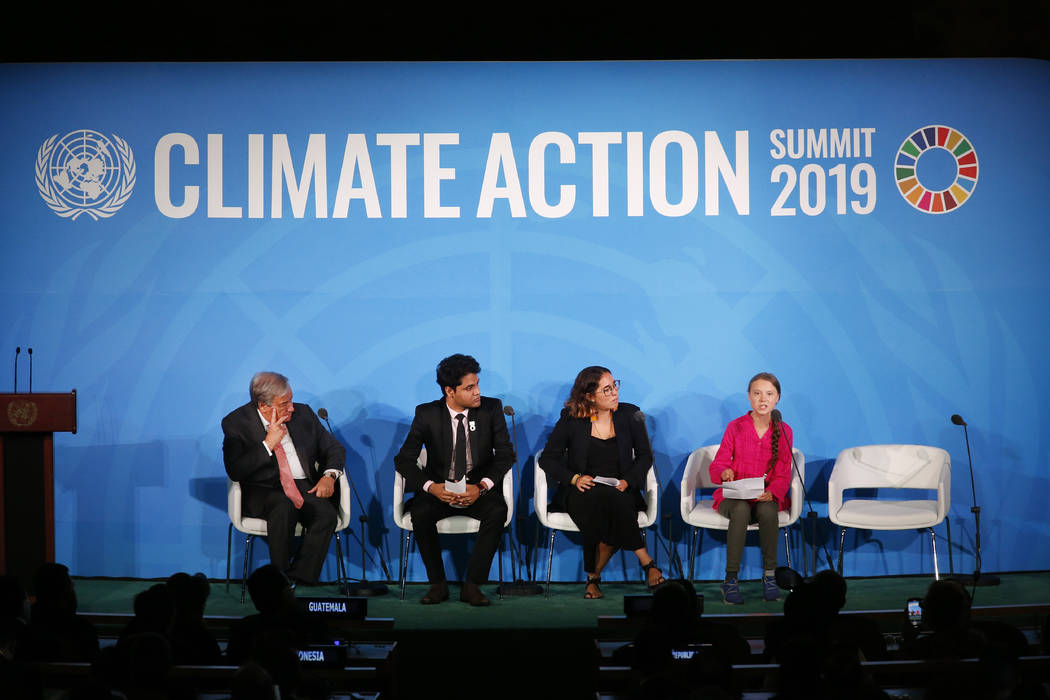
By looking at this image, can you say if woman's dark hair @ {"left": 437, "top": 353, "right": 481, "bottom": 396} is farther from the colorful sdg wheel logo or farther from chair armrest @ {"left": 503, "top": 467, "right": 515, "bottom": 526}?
the colorful sdg wheel logo

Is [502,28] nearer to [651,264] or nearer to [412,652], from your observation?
[651,264]

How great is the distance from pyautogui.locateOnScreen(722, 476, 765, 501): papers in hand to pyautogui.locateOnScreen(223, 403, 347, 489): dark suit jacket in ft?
6.71

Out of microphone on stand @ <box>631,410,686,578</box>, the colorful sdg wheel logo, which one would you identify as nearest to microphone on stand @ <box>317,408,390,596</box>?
microphone on stand @ <box>631,410,686,578</box>

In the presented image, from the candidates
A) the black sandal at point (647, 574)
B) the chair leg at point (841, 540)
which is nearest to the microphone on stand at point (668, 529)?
the black sandal at point (647, 574)

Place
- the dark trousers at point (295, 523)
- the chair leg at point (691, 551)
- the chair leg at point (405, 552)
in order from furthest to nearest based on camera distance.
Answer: the chair leg at point (691, 551), the chair leg at point (405, 552), the dark trousers at point (295, 523)

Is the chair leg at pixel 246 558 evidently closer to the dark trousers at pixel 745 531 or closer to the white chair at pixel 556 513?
the white chair at pixel 556 513

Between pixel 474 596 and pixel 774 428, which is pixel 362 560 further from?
pixel 774 428

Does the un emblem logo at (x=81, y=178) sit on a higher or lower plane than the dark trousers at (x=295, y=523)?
higher

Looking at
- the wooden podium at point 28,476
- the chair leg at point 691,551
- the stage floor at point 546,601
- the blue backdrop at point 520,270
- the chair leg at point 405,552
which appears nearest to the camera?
the stage floor at point 546,601

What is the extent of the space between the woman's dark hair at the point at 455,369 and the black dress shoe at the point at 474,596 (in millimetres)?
1032

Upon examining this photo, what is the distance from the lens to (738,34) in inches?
232

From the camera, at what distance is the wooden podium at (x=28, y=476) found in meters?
5.10

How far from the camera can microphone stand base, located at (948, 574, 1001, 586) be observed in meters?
5.63

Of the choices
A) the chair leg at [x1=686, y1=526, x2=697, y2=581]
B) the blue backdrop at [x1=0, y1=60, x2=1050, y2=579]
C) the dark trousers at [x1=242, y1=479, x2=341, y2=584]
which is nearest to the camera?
the dark trousers at [x1=242, y1=479, x2=341, y2=584]
